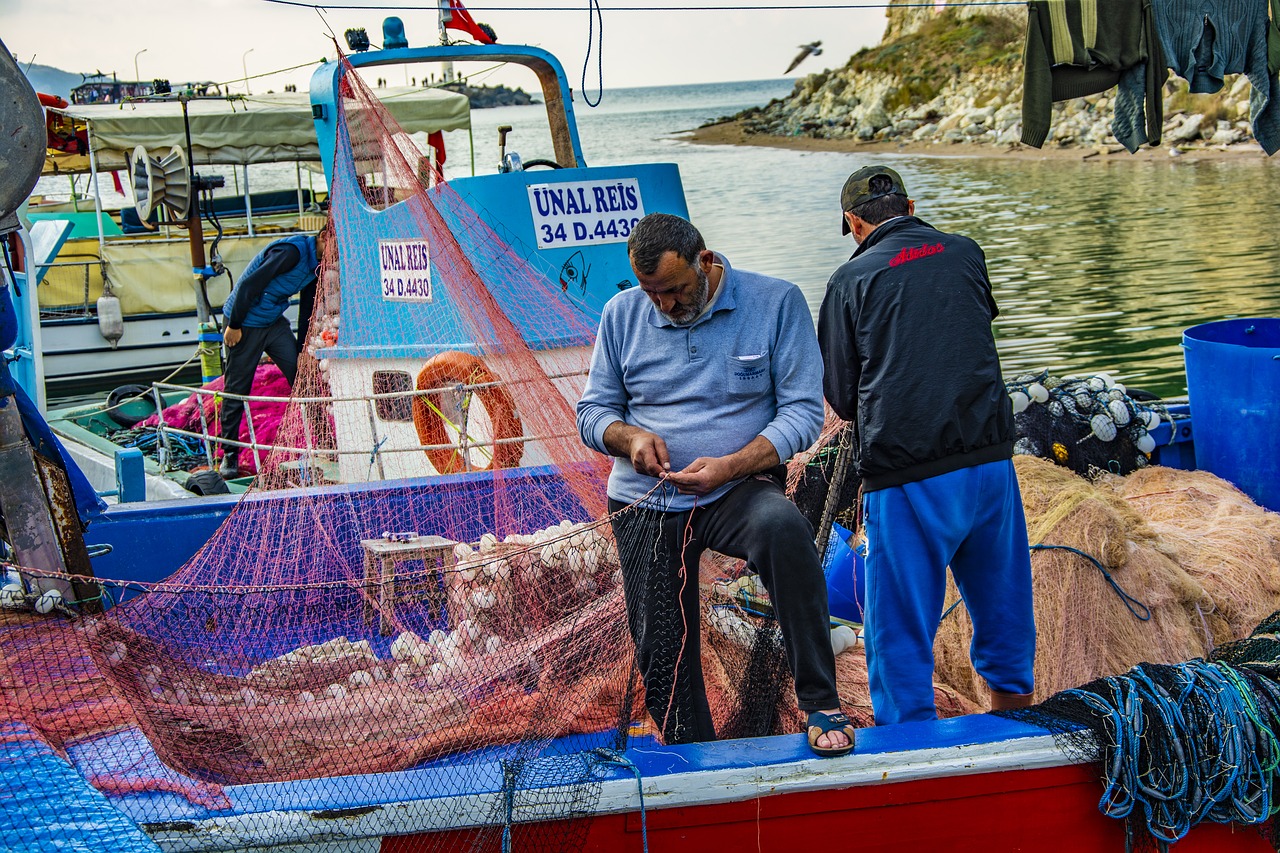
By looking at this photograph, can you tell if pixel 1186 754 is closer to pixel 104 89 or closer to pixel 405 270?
pixel 405 270

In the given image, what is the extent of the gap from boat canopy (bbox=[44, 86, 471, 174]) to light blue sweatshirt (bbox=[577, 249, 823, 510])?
13327mm

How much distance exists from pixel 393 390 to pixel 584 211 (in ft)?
5.66

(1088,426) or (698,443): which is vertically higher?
(698,443)

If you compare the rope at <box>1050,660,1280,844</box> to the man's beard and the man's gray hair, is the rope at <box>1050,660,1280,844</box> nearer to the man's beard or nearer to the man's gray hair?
the man's beard

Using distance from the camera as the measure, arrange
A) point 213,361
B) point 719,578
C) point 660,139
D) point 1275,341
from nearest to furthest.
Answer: point 719,578 → point 1275,341 → point 213,361 → point 660,139

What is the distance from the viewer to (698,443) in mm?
3262

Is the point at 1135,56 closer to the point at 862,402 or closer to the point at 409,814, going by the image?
the point at 862,402

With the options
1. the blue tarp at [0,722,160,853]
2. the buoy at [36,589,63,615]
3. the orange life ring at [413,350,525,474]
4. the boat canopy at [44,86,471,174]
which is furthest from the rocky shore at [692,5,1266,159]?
the blue tarp at [0,722,160,853]

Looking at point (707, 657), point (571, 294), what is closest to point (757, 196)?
point (571, 294)

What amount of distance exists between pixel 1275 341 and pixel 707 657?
4106 mm

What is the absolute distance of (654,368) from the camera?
3.32 meters

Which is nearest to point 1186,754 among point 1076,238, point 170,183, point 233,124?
point 170,183

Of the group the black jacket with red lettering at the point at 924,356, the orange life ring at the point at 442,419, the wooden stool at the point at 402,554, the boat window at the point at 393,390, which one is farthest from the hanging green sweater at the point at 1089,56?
the boat window at the point at 393,390

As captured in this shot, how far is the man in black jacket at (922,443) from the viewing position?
11.2 feet
